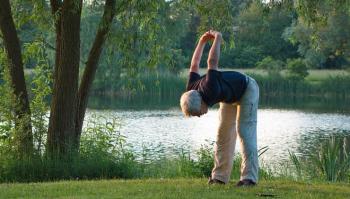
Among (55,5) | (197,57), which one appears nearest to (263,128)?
(55,5)

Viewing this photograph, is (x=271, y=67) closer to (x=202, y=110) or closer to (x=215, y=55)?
(x=215, y=55)

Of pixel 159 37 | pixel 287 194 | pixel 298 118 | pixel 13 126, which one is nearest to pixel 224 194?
pixel 287 194

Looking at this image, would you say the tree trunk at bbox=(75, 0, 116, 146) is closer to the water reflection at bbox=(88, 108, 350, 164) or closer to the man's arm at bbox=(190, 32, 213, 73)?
the water reflection at bbox=(88, 108, 350, 164)

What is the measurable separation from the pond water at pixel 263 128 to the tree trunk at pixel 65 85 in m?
4.29

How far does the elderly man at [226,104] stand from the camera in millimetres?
6766

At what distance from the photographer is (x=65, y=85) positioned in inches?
426

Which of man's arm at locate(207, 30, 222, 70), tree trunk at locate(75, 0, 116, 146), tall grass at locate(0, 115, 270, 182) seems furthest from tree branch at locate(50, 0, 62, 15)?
man's arm at locate(207, 30, 222, 70)

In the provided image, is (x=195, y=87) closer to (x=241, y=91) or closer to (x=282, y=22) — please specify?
(x=241, y=91)

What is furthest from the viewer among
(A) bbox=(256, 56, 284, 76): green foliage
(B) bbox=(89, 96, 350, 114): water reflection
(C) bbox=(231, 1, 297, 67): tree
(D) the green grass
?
(C) bbox=(231, 1, 297, 67): tree

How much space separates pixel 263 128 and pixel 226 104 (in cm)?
1971

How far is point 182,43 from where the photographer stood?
177 feet

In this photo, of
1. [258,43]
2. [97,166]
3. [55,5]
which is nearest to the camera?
[97,166]

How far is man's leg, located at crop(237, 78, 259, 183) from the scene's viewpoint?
7.23 metres

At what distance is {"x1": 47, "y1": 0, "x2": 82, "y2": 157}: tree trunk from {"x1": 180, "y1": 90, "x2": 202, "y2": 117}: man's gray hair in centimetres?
433
